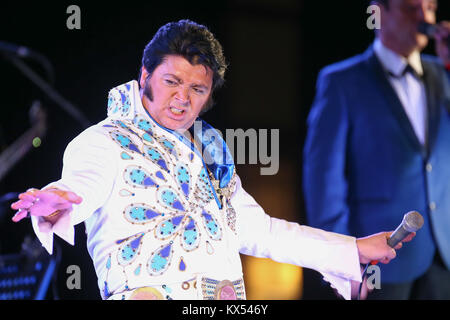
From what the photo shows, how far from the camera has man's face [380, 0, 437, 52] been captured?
8.79 ft

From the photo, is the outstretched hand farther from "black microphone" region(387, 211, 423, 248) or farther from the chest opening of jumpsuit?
"black microphone" region(387, 211, 423, 248)

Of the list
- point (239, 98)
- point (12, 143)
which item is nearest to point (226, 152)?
point (12, 143)

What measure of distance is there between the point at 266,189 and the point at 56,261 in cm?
146

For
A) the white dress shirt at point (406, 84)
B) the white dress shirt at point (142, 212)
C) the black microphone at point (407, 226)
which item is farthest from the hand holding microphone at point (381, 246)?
the white dress shirt at point (406, 84)

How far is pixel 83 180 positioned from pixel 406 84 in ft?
5.82

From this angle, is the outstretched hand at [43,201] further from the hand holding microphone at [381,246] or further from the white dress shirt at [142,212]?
the hand holding microphone at [381,246]

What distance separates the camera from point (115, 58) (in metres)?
2.53

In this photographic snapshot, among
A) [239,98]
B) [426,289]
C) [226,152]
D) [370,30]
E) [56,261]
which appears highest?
[370,30]

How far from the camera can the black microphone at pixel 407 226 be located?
155cm

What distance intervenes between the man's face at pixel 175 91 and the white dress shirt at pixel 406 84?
4.22ft

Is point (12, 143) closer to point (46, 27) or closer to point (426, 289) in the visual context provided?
point (46, 27)

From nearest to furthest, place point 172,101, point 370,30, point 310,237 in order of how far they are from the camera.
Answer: point 172,101 < point 310,237 < point 370,30

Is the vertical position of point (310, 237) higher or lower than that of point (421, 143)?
lower

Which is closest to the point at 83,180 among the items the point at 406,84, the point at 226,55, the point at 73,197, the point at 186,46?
the point at 73,197
